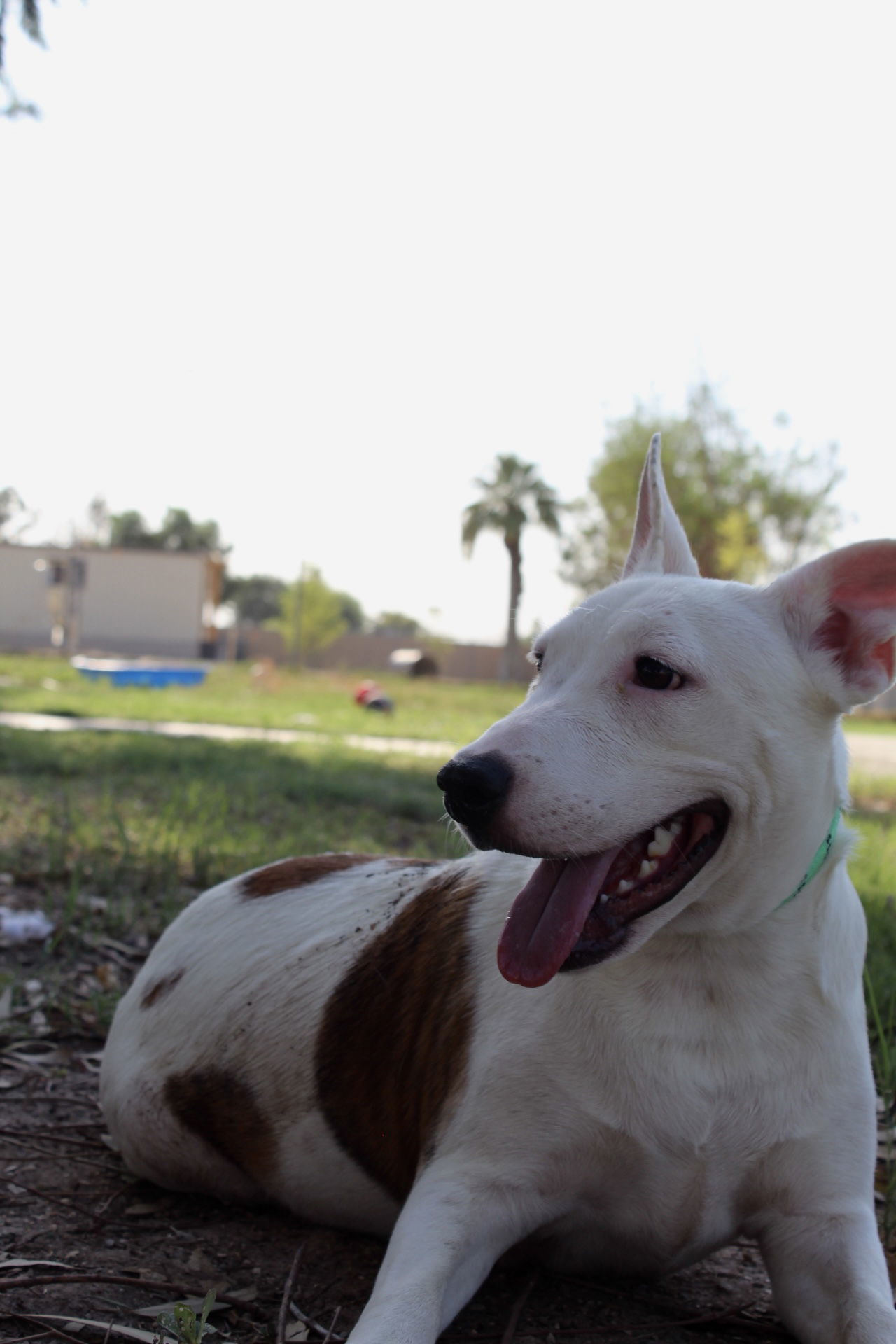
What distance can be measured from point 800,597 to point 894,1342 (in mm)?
1279

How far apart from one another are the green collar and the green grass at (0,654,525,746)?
38.8 ft

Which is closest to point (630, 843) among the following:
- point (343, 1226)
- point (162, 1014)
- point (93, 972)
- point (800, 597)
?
point (800, 597)

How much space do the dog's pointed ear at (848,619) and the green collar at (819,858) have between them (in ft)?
0.77

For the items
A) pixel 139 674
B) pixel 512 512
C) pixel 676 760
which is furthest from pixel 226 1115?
pixel 512 512

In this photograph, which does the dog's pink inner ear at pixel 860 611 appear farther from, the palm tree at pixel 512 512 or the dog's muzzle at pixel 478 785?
the palm tree at pixel 512 512

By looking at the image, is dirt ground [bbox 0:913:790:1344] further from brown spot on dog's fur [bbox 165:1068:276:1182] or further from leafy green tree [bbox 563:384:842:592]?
leafy green tree [bbox 563:384:842:592]

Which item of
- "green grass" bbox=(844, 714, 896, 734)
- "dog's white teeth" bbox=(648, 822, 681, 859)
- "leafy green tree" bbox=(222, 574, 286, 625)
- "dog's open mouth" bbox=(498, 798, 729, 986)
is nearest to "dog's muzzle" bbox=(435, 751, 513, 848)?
"dog's open mouth" bbox=(498, 798, 729, 986)

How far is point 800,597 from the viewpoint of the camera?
2139mm

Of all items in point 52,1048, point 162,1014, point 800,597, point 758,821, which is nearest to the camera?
point 758,821

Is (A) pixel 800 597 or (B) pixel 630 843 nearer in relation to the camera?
(B) pixel 630 843

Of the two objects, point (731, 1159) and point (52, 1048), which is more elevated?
point (731, 1159)

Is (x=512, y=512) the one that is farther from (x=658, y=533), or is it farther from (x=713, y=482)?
(x=658, y=533)

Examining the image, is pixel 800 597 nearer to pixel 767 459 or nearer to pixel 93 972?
pixel 93 972

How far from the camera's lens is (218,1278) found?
2229 mm
